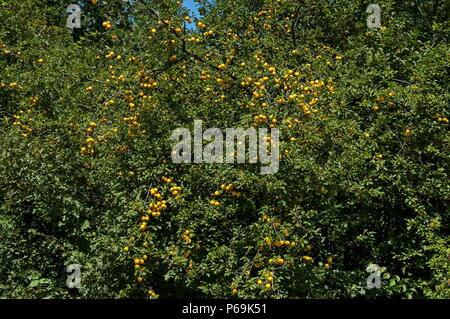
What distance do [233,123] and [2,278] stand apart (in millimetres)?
2561

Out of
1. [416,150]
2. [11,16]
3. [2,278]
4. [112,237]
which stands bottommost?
[2,278]

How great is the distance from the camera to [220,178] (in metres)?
3.82

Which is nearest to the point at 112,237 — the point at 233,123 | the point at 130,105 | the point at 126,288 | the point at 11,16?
the point at 126,288

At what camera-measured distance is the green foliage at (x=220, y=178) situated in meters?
3.79

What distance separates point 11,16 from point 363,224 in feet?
19.5

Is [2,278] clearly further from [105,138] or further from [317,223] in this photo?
[317,223]

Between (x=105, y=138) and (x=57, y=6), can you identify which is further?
(x=57, y=6)

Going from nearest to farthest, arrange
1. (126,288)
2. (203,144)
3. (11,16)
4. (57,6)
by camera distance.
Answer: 1. (126,288)
2. (203,144)
3. (11,16)
4. (57,6)

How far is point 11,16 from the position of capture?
7176 mm

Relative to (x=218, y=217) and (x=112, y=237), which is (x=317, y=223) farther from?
(x=112, y=237)

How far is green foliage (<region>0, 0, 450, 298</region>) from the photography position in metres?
3.79

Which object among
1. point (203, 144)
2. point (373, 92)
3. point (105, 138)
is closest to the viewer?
point (203, 144)

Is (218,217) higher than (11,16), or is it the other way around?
(11,16)

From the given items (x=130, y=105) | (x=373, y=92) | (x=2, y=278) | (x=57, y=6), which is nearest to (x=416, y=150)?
(x=373, y=92)
